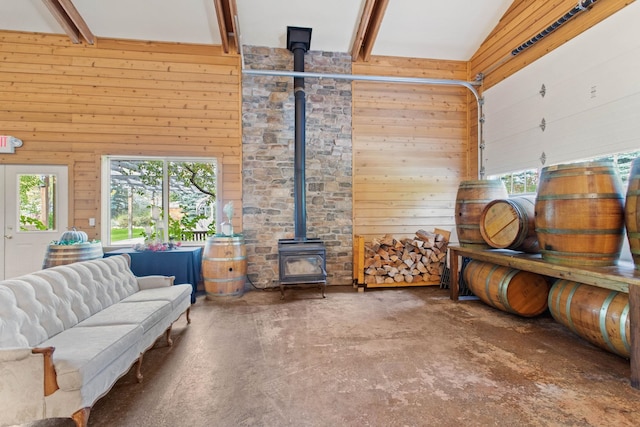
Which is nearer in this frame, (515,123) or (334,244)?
(515,123)

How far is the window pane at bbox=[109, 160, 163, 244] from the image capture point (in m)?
4.97

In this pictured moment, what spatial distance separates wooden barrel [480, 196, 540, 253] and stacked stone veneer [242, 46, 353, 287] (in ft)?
7.45

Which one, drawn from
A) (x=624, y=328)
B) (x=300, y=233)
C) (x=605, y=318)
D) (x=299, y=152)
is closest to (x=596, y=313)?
(x=605, y=318)

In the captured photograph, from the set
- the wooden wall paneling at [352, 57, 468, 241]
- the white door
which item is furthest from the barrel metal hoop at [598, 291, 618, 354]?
the white door

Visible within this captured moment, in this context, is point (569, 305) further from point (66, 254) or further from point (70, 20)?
point (70, 20)

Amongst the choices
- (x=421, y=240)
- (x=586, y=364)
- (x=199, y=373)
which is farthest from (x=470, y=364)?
(x=421, y=240)

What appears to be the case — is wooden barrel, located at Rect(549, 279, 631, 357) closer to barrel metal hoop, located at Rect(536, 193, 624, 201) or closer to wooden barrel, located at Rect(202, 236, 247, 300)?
barrel metal hoop, located at Rect(536, 193, 624, 201)

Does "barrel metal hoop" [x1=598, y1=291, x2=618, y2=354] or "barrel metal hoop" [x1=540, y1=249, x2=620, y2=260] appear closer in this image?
"barrel metal hoop" [x1=598, y1=291, x2=618, y2=354]

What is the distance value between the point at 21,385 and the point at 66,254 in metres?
2.75

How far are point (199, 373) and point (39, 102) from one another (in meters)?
5.06

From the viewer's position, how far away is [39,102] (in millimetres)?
4695

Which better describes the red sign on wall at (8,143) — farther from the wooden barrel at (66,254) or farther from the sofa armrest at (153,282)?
the sofa armrest at (153,282)

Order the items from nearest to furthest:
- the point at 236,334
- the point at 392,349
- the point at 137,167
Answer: the point at 392,349
the point at 236,334
the point at 137,167

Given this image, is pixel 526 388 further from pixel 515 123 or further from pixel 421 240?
pixel 515 123
